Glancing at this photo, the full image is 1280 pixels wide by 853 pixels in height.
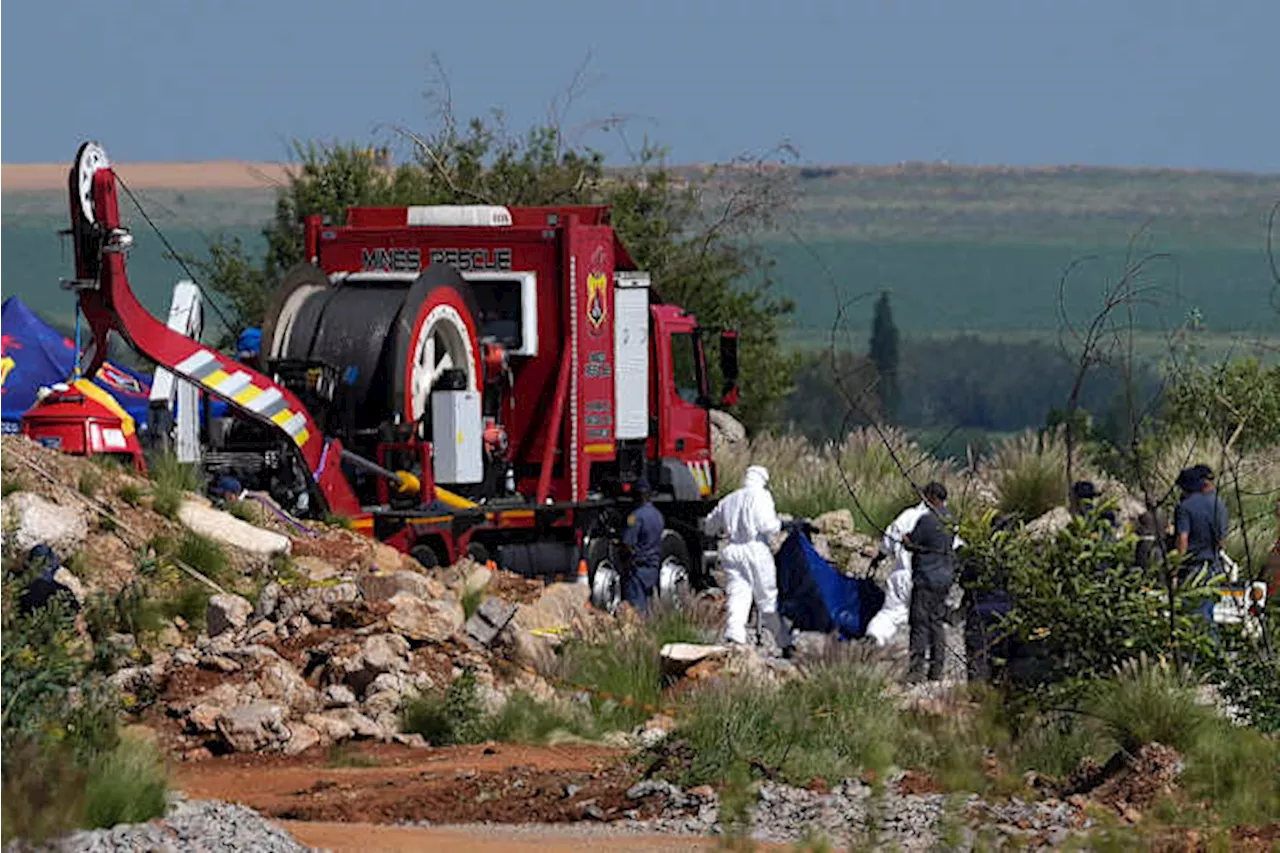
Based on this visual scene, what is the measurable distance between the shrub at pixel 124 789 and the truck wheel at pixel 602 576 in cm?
1253

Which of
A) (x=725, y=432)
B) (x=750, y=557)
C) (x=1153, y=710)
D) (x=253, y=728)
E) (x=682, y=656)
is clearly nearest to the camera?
(x=1153, y=710)

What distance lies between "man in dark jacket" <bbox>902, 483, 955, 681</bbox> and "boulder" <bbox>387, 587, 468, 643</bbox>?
340cm

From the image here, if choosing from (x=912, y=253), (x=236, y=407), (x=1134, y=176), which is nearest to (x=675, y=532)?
(x=236, y=407)

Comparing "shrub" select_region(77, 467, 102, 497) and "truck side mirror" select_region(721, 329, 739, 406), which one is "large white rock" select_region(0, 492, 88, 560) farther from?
"truck side mirror" select_region(721, 329, 739, 406)

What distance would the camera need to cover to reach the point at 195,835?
424 inches

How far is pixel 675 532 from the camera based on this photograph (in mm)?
25531

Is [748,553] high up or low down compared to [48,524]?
down

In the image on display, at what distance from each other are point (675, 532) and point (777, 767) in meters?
12.2

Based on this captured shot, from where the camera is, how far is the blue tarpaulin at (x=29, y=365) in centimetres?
2545

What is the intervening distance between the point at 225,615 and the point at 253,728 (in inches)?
97.4

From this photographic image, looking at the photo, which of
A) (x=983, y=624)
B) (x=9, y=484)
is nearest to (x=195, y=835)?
(x=983, y=624)

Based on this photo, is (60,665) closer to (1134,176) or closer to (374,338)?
(374,338)

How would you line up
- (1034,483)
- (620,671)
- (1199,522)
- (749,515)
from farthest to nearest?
(1034,483)
(749,515)
(1199,522)
(620,671)

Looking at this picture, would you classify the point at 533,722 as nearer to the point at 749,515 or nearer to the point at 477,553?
the point at 749,515
